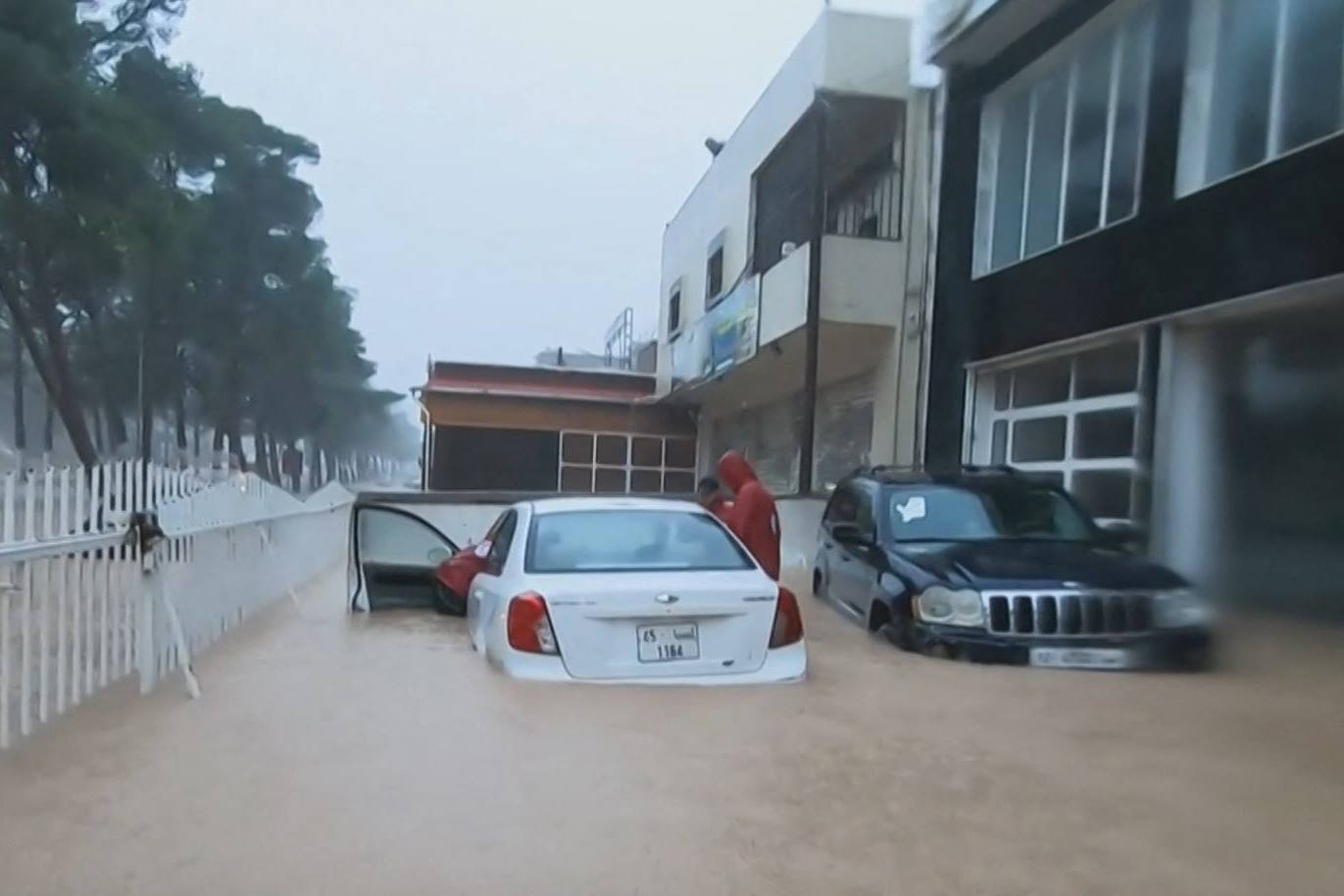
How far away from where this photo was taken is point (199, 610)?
8031mm

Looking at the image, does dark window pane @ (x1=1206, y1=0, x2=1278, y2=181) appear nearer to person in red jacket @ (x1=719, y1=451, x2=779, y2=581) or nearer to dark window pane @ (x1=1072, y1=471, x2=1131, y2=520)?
dark window pane @ (x1=1072, y1=471, x2=1131, y2=520)

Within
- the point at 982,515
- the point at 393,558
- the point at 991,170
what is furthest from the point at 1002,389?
the point at 393,558

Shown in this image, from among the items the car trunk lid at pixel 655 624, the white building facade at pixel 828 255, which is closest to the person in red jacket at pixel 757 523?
the car trunk lid at pixel 655 624

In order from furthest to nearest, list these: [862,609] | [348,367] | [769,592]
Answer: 1. [348,367]
2. [862,609]
3. [769,592]

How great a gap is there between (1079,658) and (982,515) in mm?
1809

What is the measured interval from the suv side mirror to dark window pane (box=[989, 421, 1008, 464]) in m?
4.68

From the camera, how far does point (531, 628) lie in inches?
234


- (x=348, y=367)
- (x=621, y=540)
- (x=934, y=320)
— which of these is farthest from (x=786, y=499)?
(x=348, y=367)

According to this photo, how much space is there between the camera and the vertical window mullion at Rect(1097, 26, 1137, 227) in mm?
11666

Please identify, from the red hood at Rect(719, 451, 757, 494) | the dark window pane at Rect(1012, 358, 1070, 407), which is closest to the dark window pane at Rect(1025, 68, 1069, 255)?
the dark window pane at Rect(1012, 358, 1070, 407)

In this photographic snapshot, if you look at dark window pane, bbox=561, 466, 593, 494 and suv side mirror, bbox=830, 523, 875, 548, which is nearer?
suv side mirror, bbox=830, 523, 875, 548

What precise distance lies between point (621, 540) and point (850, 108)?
1124cm

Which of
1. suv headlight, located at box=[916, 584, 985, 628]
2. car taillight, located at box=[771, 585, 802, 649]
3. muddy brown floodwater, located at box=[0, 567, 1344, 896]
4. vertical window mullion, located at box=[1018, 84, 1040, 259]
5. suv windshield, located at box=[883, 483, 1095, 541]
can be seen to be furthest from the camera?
vertical window mullion, located at box=[1018, 84, 1040, 259]

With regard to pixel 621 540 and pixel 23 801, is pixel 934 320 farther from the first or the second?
pixel 23 801
